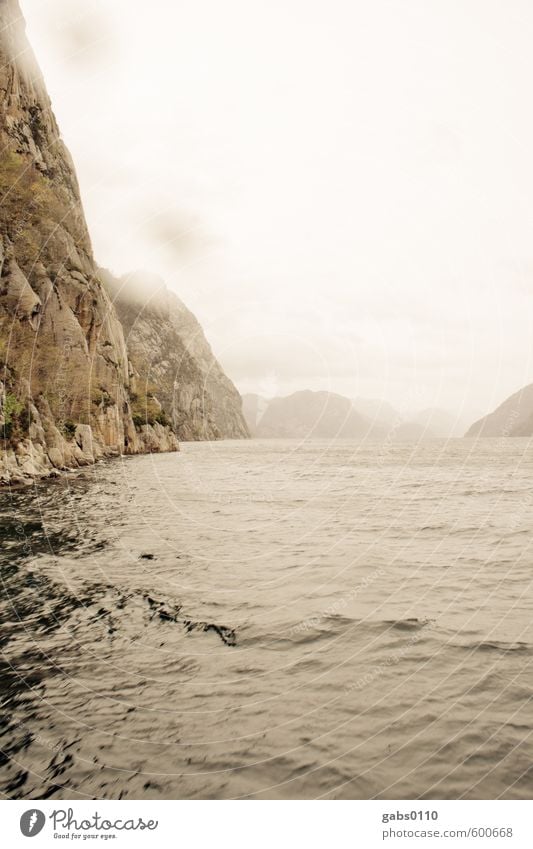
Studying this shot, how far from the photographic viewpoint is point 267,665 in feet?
24.2

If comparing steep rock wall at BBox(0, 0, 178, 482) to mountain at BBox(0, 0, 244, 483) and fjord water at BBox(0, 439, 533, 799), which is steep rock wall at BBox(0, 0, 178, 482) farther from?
fjord water at BBox(0, 439, 533, 799)

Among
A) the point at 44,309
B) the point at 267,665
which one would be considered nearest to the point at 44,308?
the point at 44,309

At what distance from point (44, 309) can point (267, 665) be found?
176ft

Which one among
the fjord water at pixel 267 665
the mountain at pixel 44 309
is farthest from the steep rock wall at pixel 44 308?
the fjord water at pixel 267 665

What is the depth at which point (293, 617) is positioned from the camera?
9.31m

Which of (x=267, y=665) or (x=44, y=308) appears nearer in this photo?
(x=267, y=665)

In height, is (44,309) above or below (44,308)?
below

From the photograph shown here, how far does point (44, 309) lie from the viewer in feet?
170

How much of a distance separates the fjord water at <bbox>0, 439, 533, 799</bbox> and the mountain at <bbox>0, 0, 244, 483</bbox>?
877 inches

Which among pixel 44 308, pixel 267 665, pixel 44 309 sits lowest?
Answer: pixel 267 665

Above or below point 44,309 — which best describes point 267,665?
below

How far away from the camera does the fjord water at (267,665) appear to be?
5016mm

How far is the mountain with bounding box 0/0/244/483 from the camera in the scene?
3694cm

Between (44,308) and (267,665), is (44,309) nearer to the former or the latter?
(44,308)
